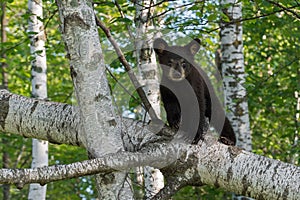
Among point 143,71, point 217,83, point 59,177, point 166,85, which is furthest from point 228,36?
point 59,177

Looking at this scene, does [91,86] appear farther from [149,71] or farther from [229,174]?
[149,71]

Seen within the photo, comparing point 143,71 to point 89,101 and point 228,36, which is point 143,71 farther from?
point 89,101

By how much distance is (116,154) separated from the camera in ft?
8.70

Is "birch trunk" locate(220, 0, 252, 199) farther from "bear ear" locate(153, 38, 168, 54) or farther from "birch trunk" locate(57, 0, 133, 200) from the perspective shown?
"birch trunk" locate(57, 0, 133, 200)

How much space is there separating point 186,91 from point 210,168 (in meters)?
1.96

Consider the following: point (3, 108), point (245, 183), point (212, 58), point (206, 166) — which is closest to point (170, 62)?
point (3, 108)

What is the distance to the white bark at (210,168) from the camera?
8.43 feet

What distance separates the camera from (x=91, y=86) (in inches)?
104

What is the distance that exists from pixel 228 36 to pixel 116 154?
4.87 m

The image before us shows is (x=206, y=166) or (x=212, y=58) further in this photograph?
(x=212, y=58)

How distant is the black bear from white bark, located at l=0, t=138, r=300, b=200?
1152 mm

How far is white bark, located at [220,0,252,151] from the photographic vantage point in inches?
274

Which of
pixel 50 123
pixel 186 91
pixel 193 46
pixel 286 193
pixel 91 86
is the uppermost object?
pixel 193 46

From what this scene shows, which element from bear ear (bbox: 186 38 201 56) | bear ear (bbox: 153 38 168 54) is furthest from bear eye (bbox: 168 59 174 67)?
bear ear (bbox: 186 38 201 56)
